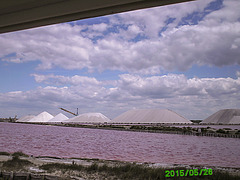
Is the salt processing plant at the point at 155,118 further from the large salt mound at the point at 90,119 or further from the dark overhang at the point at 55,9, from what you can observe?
the dark overhang at the point at 55,9

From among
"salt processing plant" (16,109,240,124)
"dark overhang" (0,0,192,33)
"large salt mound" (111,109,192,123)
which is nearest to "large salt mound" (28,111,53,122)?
"salt processing plant" (16,109,240,124)

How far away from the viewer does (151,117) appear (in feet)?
184

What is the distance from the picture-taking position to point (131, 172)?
4.23 m

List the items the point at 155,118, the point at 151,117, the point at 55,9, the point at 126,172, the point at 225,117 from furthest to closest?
the point at 225,117
the point at 151,117
the point at 155,118
the point at 126,172
the point at 55,9

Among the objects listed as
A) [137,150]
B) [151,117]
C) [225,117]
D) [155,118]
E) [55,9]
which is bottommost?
[137,150]

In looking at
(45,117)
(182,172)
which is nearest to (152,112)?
(45,117)

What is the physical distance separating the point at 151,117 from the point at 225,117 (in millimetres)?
17702

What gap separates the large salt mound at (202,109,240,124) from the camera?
52562 mm

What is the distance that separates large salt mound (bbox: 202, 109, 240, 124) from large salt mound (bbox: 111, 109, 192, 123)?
8184 mm

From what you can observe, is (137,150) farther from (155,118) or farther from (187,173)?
(155,118)

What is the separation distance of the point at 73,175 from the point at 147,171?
1320 mm

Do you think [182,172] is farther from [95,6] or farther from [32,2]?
[32,2]
